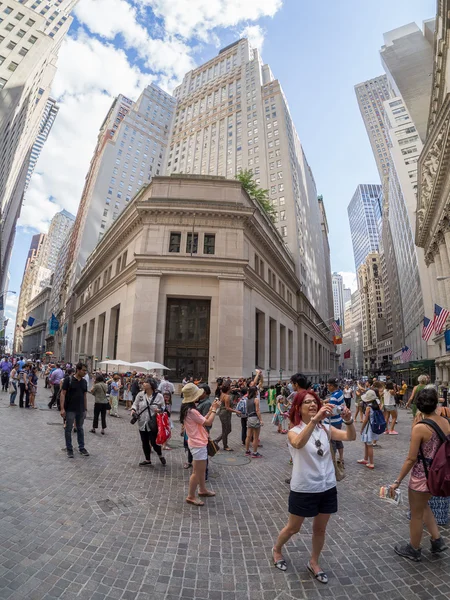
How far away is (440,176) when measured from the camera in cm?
3103

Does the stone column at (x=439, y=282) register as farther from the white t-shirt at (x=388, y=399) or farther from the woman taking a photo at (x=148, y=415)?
the woman taking a photo at (x=148, y=415)

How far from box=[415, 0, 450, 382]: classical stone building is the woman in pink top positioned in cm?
2962

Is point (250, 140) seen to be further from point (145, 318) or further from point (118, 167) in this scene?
point (145, 318)

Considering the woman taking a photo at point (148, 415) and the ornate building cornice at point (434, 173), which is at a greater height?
the ornate building cornice at point (434, 173)

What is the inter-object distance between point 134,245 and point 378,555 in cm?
2852

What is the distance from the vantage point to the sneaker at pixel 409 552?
3557 mm

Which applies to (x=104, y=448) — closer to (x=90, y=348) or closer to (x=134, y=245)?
(x=134, y=245)

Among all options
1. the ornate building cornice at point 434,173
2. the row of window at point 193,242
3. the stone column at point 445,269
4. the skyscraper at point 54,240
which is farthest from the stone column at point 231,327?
the skyscraper at point 54,240

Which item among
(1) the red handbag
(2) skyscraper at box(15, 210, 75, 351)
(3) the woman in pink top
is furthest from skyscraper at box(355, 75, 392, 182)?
(2) skyscraper at box(15, 210, 75, 351)

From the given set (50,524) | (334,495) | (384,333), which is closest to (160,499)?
(50,524)

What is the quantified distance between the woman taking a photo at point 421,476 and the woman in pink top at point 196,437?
8.82ft

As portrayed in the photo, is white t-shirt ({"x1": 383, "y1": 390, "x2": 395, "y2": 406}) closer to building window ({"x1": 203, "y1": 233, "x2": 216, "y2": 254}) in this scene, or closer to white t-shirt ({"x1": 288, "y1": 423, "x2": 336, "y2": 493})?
white t-shirt ({"x1": 288, "y1": 423, "x2": 336, "y2": 493})

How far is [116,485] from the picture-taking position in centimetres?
562

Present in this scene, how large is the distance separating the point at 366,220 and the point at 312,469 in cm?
20510
